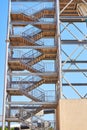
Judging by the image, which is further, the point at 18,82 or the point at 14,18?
the point at 14,18

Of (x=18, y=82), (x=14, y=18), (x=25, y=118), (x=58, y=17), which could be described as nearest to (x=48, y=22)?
(x=58, y=17)

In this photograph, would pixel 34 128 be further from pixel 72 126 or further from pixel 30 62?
pixel 30 62

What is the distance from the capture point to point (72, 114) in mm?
28719

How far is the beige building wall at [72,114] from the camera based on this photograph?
1113 inches

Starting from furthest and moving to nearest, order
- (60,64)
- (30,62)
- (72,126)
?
(30,62) → (60,64) → (72,126)

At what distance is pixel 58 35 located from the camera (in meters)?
32.3

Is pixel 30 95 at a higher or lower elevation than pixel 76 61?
lower

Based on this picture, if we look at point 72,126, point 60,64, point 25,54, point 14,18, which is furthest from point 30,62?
Answer: point 72,126

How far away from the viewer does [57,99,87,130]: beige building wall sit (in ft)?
92.7

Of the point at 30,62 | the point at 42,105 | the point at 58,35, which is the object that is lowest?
the point at 42,105

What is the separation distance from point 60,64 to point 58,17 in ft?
17.9

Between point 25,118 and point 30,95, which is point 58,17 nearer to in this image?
point 30,95

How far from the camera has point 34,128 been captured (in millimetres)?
31391

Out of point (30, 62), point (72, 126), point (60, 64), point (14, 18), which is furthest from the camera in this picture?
point (14, 18)
